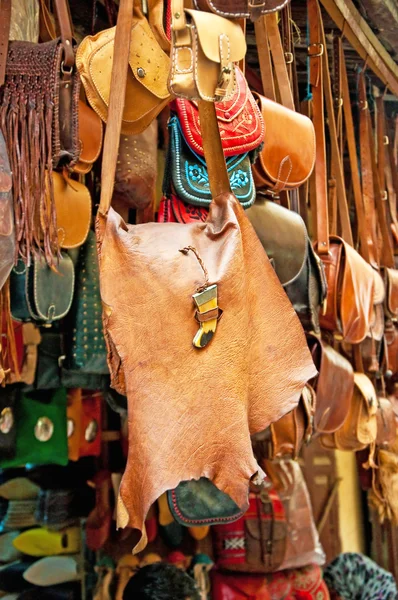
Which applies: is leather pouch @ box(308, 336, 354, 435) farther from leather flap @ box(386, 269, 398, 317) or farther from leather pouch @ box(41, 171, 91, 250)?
leather pouch @ box(41, 171, 91, 250)

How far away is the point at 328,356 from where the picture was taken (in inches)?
106

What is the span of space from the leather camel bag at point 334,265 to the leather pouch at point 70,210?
972 mm

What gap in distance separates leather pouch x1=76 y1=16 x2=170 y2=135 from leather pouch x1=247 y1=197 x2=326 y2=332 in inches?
16.9

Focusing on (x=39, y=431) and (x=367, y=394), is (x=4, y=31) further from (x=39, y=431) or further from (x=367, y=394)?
(x=367, y=394)

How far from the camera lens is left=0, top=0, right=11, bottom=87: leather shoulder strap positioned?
1.66 metres

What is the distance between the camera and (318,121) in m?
2.96

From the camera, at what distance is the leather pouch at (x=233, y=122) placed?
1759 millimetres

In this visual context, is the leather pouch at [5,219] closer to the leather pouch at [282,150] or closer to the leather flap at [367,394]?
the leather pouch at [282,150]

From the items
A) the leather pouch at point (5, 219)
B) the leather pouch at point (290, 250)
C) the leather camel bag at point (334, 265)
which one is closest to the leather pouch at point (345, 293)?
the leather camel bag at point (334, 265)

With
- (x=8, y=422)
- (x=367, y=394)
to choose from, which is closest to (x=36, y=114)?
(x=8, y=422)

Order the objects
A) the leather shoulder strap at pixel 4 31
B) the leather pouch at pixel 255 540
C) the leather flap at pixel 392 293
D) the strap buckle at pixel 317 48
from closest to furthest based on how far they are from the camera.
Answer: the leather shoulder strap at pixel 4 31 < the strap buckle at pixel 317 48 < the leather pouch at pixel 255 540 < the leather flap at pixel 392 293

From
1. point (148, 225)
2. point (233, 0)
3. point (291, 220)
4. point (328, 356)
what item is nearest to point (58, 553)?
point (328, 356)

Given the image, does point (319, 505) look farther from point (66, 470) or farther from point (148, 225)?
point (148, 225)

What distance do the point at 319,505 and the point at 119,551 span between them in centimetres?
172
